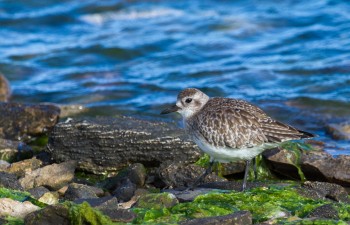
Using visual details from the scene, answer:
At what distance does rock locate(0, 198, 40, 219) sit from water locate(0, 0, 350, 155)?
15.5ft

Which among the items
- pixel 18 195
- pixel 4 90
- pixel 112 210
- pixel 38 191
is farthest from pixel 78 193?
pixel 4 90

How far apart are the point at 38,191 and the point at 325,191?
3.22 m

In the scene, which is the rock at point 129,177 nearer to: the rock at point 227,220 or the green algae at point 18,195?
the green algae at point 18,195

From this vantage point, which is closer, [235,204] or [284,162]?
[235,204]

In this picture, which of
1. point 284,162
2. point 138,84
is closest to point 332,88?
point 138,84

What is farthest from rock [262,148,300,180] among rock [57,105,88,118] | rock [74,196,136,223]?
rock [57,105,88,118]

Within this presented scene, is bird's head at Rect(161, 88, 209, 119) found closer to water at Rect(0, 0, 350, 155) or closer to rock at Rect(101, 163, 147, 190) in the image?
rock at Rect(101, 163, 147, 190)

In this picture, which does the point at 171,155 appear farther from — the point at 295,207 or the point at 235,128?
the point at 295,207

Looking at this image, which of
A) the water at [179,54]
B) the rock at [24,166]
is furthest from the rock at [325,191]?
the rock at [24,166]

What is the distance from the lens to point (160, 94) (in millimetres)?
14266

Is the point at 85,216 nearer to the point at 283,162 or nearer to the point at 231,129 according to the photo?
the point at 231,129

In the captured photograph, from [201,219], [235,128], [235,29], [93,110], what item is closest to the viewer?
[201,219]

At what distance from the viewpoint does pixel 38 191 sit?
8641 mm

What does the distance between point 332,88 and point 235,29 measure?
461cm
